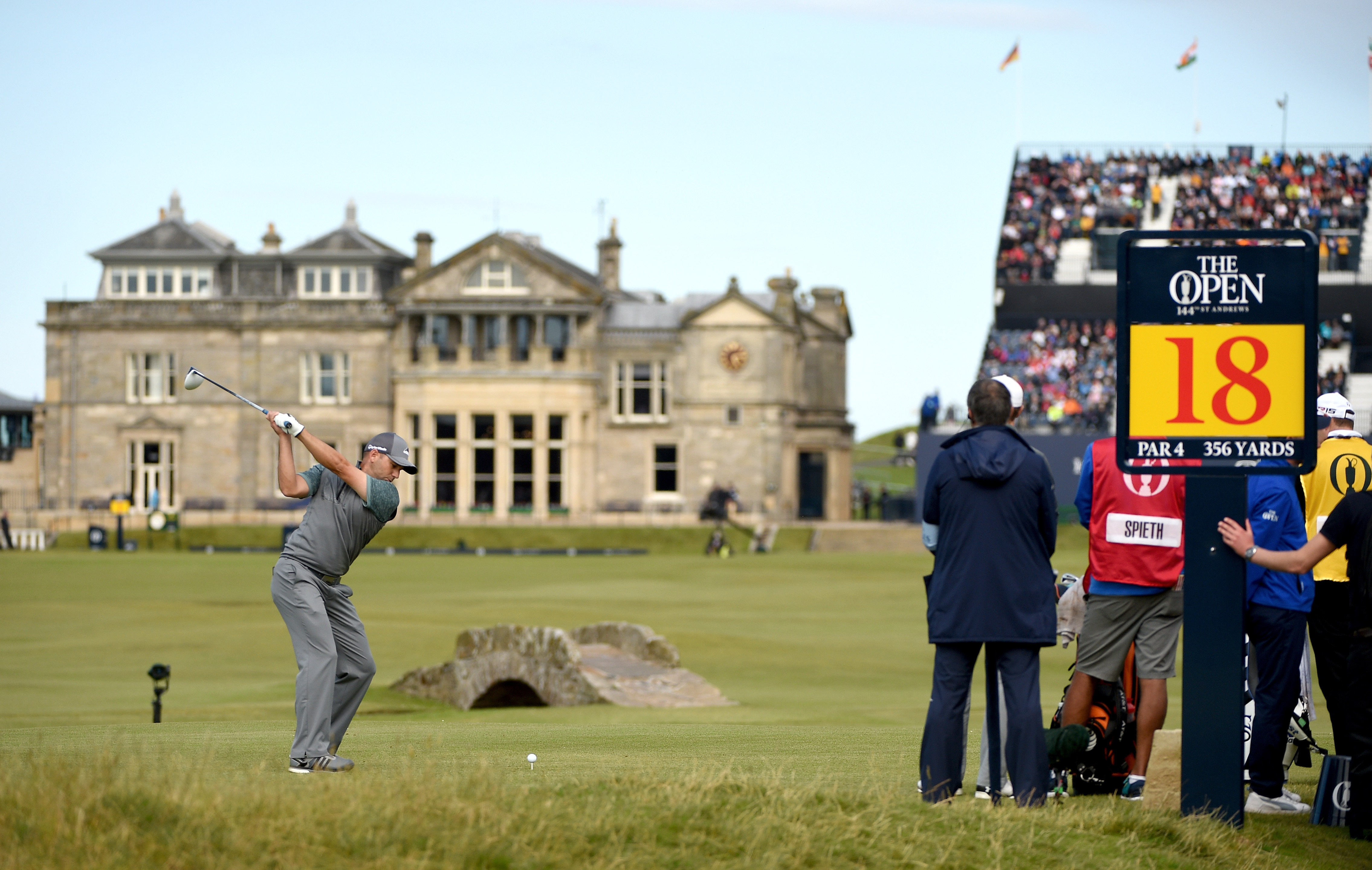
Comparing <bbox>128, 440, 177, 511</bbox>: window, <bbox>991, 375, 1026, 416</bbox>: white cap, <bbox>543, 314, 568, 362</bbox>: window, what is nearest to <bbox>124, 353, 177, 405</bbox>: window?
<bbox>128, 440, 177, 511</bbox>: window

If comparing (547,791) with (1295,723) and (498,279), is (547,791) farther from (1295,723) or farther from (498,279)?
(498,279)

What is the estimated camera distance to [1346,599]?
8.55 metres

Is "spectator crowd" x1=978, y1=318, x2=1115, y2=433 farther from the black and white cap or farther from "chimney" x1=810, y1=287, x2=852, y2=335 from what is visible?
the black and white cap

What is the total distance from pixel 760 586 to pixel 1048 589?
104 feet

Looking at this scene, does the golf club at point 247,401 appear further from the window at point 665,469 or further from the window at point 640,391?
the window at point 640,391

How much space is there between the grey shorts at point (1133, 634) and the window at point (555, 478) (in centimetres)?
5377

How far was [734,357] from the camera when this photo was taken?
61.6 metres

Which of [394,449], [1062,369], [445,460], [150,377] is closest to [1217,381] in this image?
[394,449]

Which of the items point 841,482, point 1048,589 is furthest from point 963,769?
point 841,482

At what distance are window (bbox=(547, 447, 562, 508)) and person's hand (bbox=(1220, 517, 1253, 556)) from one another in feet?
179

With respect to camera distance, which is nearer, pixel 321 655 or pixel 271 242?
pixel 321 655

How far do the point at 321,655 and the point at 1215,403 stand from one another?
15.0ft

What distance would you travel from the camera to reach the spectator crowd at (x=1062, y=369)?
54594 millimetres

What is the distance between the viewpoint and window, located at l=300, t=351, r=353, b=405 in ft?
210
